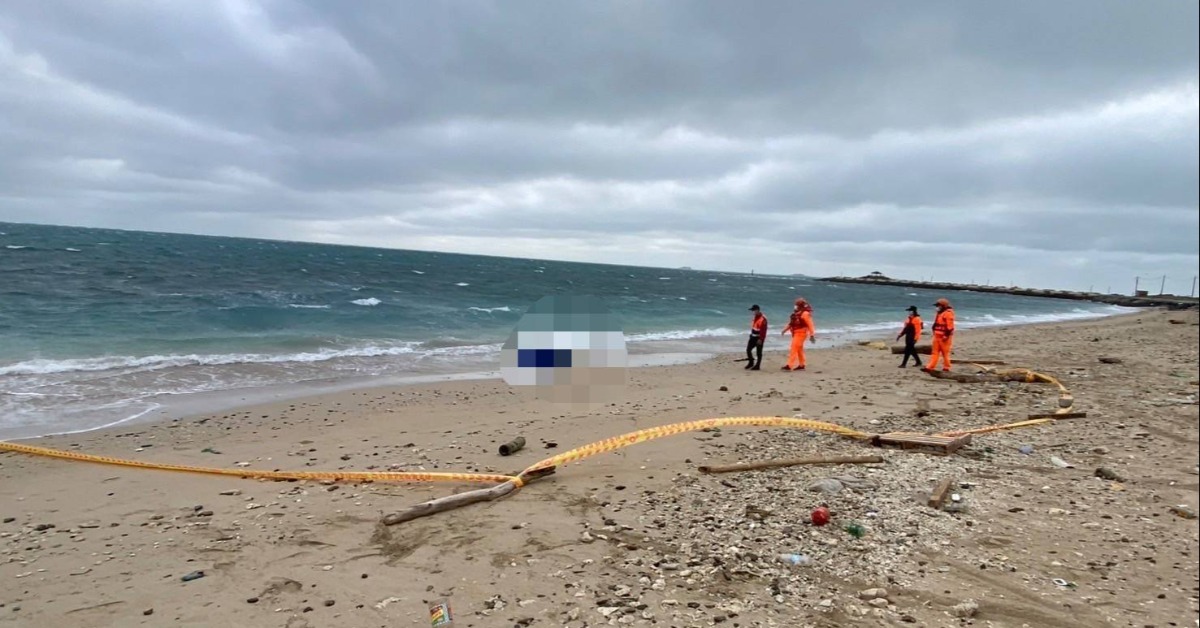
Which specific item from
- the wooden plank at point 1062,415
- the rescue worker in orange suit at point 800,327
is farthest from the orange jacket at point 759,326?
the wooden plank at point 1062,415

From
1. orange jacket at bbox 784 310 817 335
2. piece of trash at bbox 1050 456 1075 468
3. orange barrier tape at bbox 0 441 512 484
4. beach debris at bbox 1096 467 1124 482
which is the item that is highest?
orange jacket at bbox 784 310 817 335

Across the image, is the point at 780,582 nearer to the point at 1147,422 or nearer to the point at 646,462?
the point at 646,462

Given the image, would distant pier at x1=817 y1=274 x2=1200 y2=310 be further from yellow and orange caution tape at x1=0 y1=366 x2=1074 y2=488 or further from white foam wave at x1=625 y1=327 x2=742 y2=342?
yellow and orange caution tape at x1=0 y1=366 x2=1074 y2=488

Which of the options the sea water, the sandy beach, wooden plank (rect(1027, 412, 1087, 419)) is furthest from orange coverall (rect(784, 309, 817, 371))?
the sandy beach

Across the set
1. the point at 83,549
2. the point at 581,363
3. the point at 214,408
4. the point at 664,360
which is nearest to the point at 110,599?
the point at 83,549

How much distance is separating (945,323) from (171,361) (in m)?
17.1

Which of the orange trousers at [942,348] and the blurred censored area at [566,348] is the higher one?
the blurred censored area at [566,348]

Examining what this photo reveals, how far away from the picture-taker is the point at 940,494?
5477mm

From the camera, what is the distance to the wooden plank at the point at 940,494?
5352 mm

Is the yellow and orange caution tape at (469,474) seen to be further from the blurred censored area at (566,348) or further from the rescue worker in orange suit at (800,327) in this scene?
the rescue worker in orange suit at (800,327)

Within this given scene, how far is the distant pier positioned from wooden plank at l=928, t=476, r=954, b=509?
78809 mm

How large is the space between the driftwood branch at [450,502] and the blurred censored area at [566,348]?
A: 1.39m

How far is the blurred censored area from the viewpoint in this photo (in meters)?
6.52

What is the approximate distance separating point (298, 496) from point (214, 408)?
549 cm
